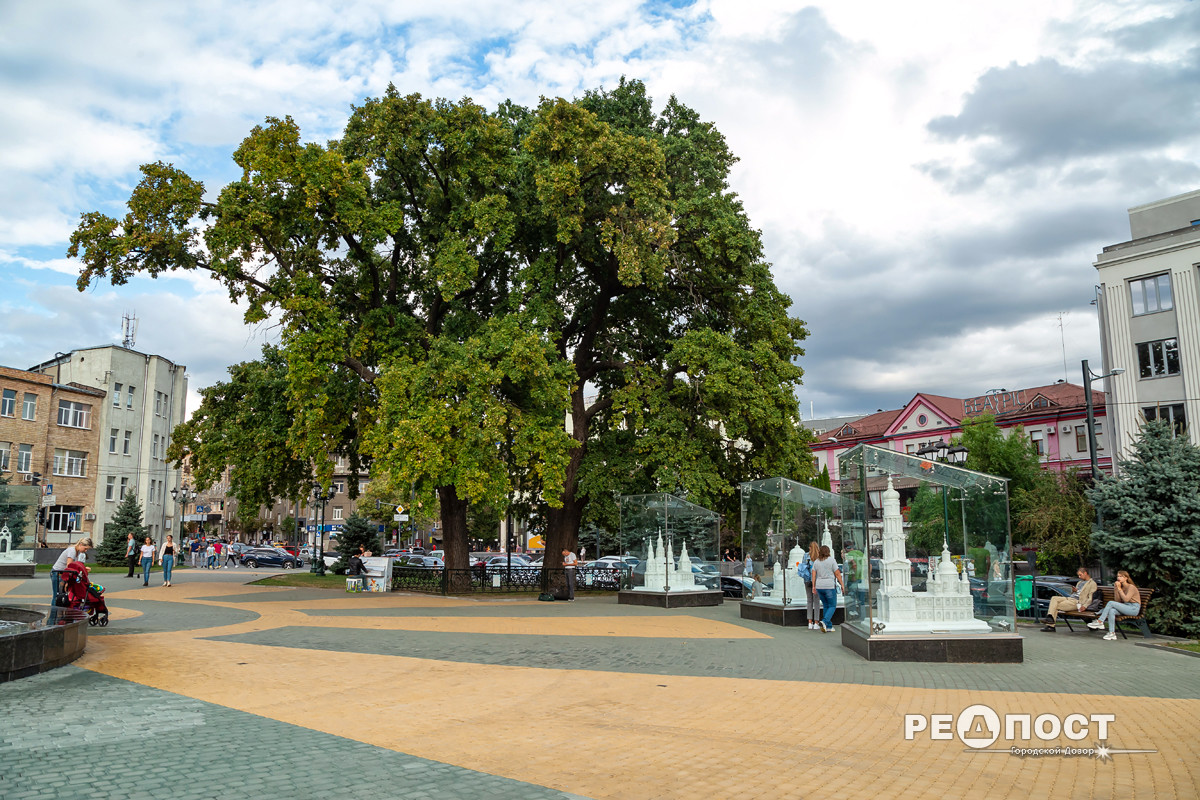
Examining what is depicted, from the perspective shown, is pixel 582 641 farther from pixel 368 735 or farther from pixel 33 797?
pixel 33 797

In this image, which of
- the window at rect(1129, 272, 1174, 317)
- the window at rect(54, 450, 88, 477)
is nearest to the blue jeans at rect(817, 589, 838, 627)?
the window at rect(1129, 272, 1174, 317)

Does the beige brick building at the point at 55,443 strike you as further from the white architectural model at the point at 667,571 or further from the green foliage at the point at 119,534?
the white architectural model at the point at 667,571

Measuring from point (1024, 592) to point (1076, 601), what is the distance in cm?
258

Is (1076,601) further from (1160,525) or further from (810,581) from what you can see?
(810,581)

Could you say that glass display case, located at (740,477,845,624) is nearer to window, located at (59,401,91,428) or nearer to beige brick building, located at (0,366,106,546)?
beige brick building, located at (0,366,106,546)

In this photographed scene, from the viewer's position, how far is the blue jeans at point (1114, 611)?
15398 mm

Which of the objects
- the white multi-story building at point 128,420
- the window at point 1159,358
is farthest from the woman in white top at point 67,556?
the window at point 1159,358

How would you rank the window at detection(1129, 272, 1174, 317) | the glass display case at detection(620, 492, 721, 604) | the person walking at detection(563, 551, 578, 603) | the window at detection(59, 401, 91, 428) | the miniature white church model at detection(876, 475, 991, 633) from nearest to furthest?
1. the miniature white church model at detection(876, 475, 991, 633)
2. the glass display case at detection(620, 492, 721, 604)
3. the person walking at detection(563, 551, 578, 603)
4. the window at detection(1129, 272, 1174, 317)
5. the window at detection(59, 401, 91, 428)

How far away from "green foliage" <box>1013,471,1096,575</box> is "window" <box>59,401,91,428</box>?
53.2 m

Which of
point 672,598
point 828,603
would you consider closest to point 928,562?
point 828,603

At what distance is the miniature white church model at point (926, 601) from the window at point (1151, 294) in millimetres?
31709

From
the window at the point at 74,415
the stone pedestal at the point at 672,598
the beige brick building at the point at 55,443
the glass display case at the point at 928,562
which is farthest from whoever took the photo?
the window at the point at 74,415

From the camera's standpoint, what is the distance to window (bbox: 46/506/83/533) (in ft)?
158

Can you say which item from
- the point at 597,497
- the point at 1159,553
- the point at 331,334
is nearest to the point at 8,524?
the point at 331,334
